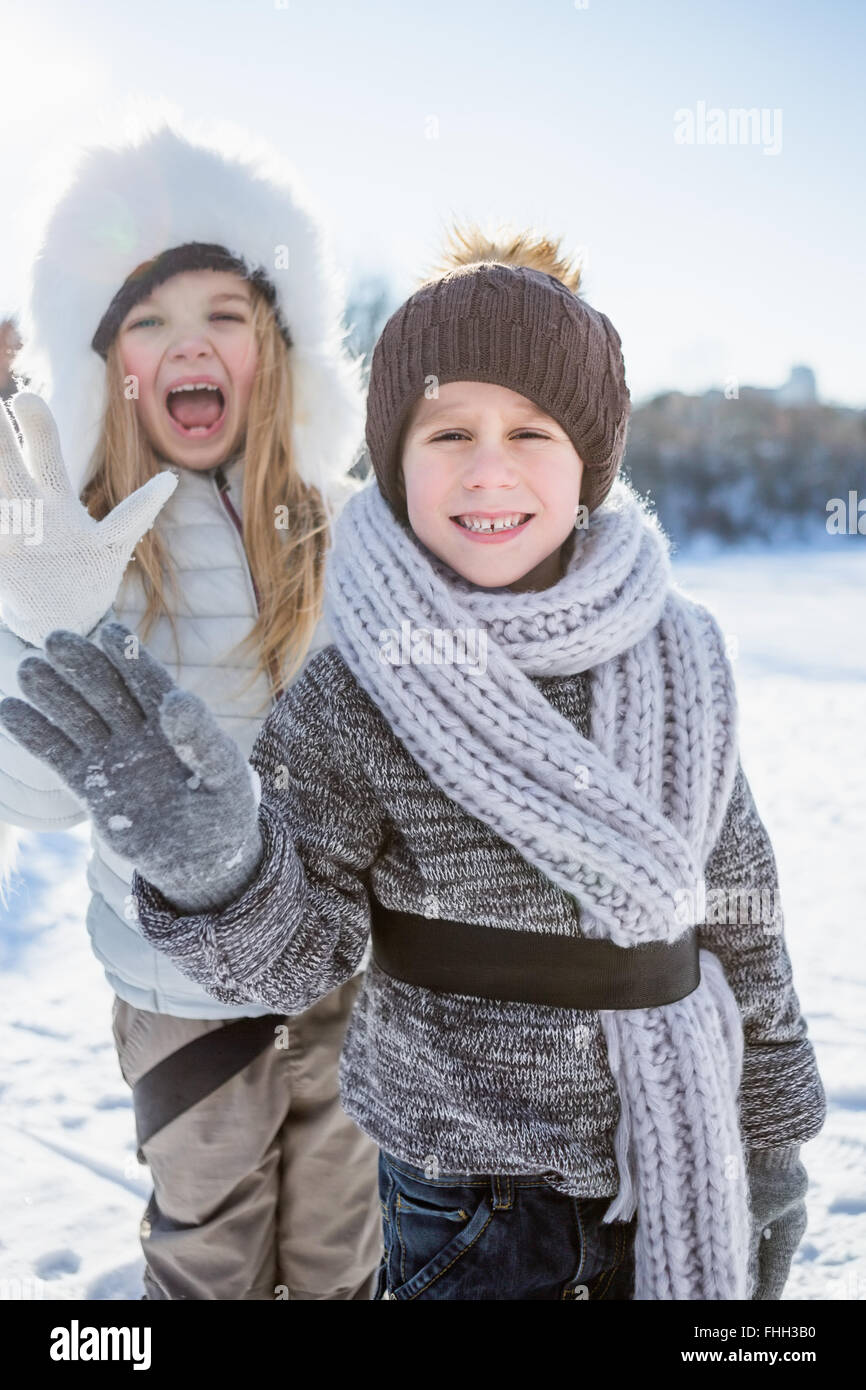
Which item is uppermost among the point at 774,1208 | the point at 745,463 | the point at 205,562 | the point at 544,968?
the point at 745,463

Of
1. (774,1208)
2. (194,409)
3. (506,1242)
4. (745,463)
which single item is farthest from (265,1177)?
(745,463)

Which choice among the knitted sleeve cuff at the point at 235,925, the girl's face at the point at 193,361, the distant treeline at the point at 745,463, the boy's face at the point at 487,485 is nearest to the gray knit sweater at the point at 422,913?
the knitted sleeve cuff at the point at 235,925

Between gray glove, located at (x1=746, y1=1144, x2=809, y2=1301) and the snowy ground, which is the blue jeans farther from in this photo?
the snowy ground

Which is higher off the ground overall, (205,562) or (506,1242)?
(205,562)

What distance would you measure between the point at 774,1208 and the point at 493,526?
0.90 meters

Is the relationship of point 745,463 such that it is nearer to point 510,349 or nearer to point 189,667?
point 189,667

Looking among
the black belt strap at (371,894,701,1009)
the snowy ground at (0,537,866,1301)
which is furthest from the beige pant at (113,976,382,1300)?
the black belt strap at (371,894,701,1009)

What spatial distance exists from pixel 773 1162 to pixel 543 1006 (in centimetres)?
40

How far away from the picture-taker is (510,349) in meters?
1.09

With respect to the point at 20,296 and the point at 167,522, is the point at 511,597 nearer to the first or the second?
the point at 167,522

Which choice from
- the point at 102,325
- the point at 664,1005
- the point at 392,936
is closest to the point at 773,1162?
the point at 664,1005

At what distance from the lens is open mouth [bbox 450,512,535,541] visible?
112 centimetres

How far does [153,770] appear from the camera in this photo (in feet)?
3.17

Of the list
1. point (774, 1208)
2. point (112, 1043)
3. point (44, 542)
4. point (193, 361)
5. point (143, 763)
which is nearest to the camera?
point (143, 763)
